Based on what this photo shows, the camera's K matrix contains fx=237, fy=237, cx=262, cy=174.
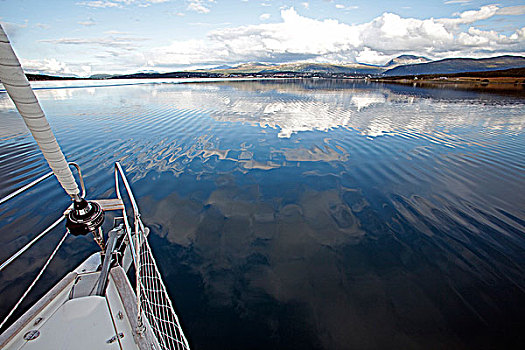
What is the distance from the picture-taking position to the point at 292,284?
17.8ft

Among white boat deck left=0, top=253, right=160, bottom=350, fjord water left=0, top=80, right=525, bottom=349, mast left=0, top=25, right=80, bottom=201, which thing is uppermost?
mast left=0, top=25, right=80, bottom=201

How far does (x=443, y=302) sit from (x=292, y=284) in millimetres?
3123

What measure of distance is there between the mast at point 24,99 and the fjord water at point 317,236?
408 cm

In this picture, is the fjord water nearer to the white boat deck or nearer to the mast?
the white boat deck

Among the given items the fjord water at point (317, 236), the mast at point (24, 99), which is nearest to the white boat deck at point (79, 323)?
the fjord water at point (317, 236)

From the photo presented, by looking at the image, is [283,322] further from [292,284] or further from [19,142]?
[19,142]

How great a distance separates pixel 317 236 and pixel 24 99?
661cm

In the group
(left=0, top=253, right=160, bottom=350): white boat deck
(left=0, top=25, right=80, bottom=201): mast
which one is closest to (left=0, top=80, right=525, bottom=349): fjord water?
(left=0, top=253, right=160, bottom=350): white boat deck

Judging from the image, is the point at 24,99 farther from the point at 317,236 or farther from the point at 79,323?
the point at 317,236

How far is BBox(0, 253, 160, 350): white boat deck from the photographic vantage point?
2777 millimetres

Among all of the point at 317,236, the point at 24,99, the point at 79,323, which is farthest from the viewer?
the point at 317,236

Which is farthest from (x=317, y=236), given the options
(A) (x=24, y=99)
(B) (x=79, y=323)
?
(A) (x=24, y=99)

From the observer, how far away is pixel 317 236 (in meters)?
6.93

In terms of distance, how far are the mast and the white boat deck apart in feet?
6.91
